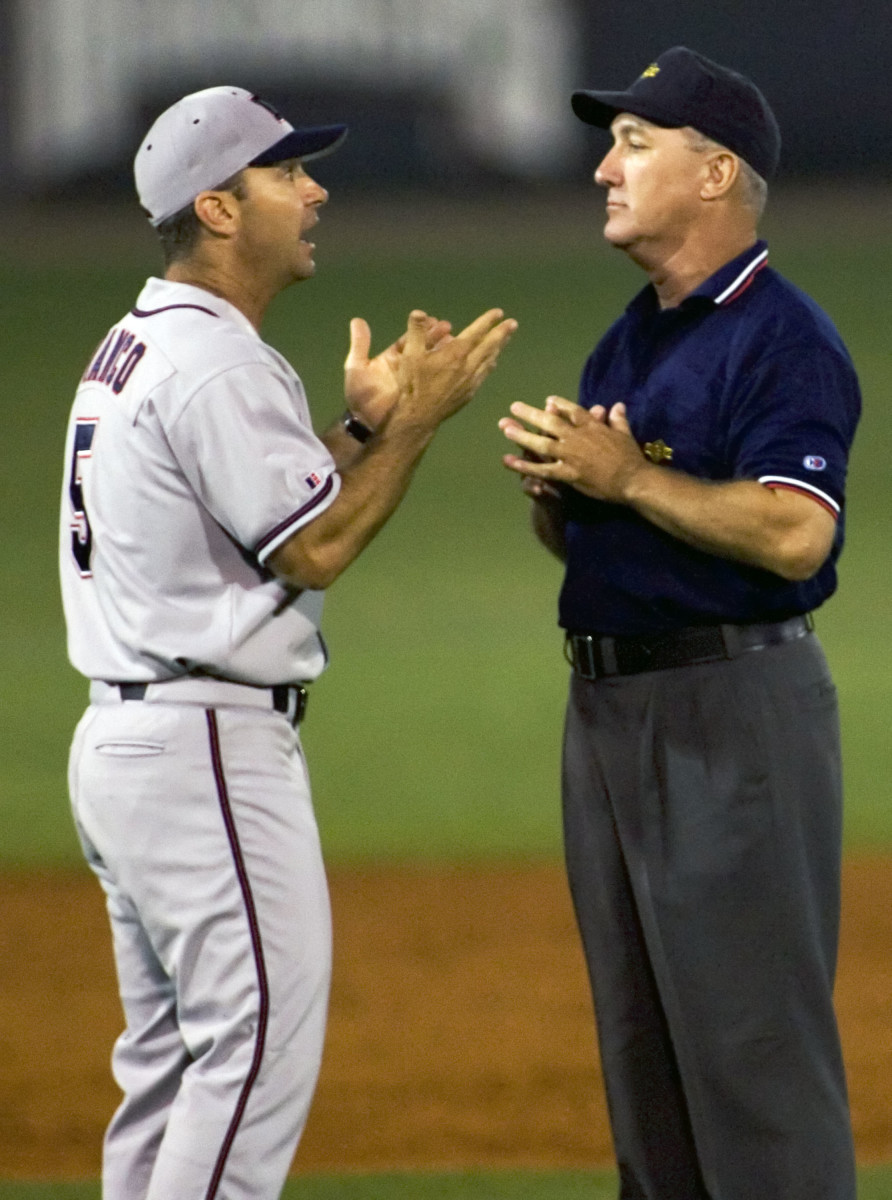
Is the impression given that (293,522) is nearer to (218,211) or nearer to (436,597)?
(218,211)

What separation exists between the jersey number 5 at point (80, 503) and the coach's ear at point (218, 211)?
0.41m

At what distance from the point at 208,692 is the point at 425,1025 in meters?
2.31

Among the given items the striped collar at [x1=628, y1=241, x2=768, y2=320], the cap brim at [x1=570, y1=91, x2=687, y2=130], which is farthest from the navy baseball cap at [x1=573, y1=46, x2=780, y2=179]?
the striped collar at [x1=628, y1=241, x2=768, y2=320]

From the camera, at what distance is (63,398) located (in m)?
14.8

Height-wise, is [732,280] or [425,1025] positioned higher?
[732,280]

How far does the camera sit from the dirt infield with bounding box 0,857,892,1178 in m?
4.35

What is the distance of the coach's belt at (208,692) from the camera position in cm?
306

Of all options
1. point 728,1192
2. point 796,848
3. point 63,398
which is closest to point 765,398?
point 796,848

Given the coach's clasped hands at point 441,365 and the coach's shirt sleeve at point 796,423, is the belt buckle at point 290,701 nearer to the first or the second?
the coach's clasped hands at point 441,365

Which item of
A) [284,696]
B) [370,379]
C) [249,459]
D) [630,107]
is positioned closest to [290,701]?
[284,696]

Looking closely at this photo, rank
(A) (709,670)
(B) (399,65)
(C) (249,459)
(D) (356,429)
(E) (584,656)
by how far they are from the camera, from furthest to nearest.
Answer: (B) (399,65)
(D) (356,429)
(E) (584,656)
(A) (709,670)
(C) (249,459)

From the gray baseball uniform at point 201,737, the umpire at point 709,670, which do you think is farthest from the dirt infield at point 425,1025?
the gray baseball uniform at point 201,737

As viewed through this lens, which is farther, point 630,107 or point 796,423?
point 630,107

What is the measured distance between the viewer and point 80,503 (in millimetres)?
3166
